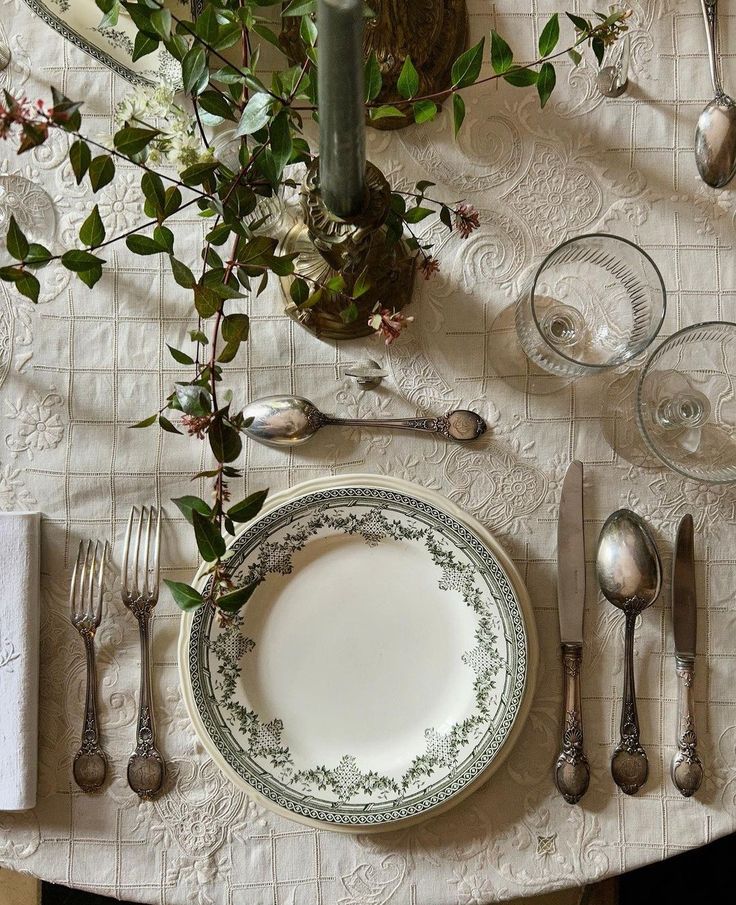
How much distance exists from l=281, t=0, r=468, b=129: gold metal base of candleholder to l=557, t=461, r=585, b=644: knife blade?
0.44 metres

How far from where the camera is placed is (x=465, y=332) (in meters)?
0.88

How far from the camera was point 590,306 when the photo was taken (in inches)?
34.5

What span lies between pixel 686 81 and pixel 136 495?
2.54 ft

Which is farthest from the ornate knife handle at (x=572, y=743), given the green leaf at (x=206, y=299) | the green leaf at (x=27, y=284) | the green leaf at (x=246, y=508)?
the green leaf at (x=27, y=284)

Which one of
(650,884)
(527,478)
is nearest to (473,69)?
(527,478)

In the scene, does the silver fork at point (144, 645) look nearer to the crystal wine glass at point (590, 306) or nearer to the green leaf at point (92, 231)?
the green leaf at point (92, 231)

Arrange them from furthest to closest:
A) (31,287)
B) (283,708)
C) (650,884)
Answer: (650,884)
(283,708)
(31,287)

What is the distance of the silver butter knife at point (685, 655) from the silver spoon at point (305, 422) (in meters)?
0.26

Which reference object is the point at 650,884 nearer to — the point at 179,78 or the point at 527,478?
the point at 527,478

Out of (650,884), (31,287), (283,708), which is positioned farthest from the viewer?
(650,884)

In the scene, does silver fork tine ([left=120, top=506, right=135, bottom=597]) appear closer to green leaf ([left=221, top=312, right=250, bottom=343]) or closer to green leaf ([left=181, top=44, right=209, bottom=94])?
green leaf ([left=221, top=312, right=250, bottom=343])

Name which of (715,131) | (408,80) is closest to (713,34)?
(715,131)

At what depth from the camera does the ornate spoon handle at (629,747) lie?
85 centimetres

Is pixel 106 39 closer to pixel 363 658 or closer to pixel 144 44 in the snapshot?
pixel 144 44
